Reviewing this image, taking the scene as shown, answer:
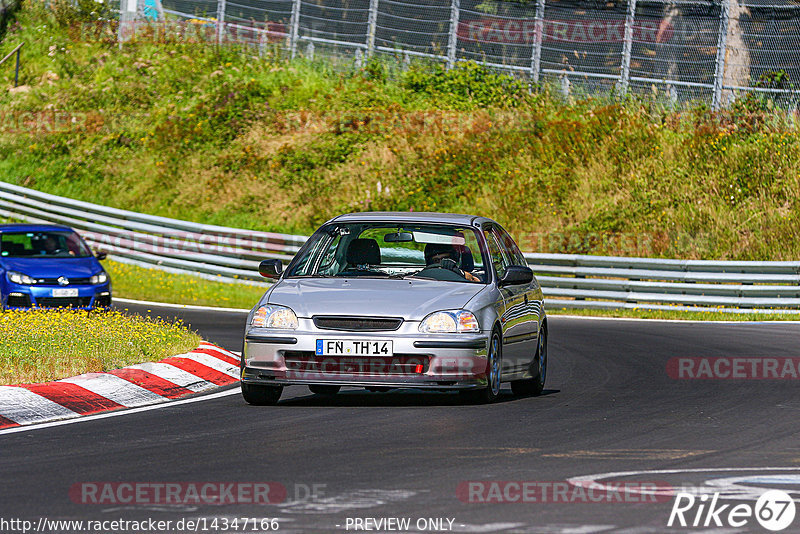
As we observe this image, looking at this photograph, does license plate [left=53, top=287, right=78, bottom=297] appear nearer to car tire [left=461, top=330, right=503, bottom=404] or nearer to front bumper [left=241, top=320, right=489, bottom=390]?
front bumper [left=241, top=320, right=489, bottom=390]

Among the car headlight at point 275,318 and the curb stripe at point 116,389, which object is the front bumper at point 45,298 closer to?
the curb stripe at point 116,389

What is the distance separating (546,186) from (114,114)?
13.8 meters

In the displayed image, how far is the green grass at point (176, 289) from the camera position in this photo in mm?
25781

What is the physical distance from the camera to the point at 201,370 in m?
13.1

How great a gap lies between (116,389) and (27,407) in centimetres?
122

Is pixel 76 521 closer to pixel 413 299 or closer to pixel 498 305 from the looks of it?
pixel 413 299

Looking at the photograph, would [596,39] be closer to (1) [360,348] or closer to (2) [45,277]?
(2) [45,277]

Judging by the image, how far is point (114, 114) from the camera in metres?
39.8

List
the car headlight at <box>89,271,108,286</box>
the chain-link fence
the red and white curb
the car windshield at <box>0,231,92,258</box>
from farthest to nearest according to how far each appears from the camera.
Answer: the chain-link fence < the car windshield at <box>0,231,92,258</box> < the car headlight at <box>89,271,108,286</box> < the red and white curb

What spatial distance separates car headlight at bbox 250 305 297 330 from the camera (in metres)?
10.9

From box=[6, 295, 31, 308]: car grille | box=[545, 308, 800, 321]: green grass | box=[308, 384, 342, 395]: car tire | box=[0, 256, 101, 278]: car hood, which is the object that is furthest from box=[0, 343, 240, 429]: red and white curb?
box=[545, 308, 800, 321]: green grass

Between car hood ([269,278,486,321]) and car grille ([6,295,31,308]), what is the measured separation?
8.95 m

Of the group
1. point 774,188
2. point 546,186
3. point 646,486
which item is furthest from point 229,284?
point 646,486

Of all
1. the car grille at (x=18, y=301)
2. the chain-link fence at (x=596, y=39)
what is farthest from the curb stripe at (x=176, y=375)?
the chain-link fence at (x=596, y=39)
